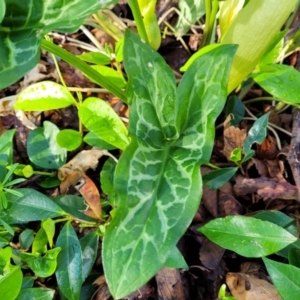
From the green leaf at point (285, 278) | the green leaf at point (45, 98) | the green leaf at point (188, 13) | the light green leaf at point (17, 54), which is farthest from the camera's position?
the green leaf at point (188, 13)

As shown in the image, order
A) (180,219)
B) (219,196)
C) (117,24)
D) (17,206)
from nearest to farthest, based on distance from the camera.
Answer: (180,219) < (17,206) < (219,196) < (117,24)

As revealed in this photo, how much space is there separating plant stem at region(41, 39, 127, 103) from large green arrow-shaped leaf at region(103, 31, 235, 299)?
10 centimetres

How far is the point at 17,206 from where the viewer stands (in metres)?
0.90

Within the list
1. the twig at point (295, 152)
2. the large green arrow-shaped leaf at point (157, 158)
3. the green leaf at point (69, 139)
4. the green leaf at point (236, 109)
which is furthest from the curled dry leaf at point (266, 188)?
the green leaf at point (69, 139)

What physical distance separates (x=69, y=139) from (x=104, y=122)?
108 millimetres

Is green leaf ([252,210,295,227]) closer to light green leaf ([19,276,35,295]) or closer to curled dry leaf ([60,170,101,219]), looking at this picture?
curled dry leaf ([60,170,101,219])

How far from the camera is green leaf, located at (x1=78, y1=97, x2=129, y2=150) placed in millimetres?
923

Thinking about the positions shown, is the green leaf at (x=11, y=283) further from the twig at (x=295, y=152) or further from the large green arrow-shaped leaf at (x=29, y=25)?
the twig at (x=295, y=152)

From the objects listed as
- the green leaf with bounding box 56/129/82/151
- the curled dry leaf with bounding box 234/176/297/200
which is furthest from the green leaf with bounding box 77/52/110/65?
the curled dry leaf with bounding box 234/176/297/200

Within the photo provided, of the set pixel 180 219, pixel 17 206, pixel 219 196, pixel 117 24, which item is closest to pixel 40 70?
pixel 117 24

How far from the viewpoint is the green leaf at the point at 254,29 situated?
0.87 m

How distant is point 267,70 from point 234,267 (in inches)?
15.5

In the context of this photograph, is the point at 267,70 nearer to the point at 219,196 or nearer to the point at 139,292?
the point at 219,196

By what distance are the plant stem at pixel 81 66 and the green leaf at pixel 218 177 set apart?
0.77 feet
